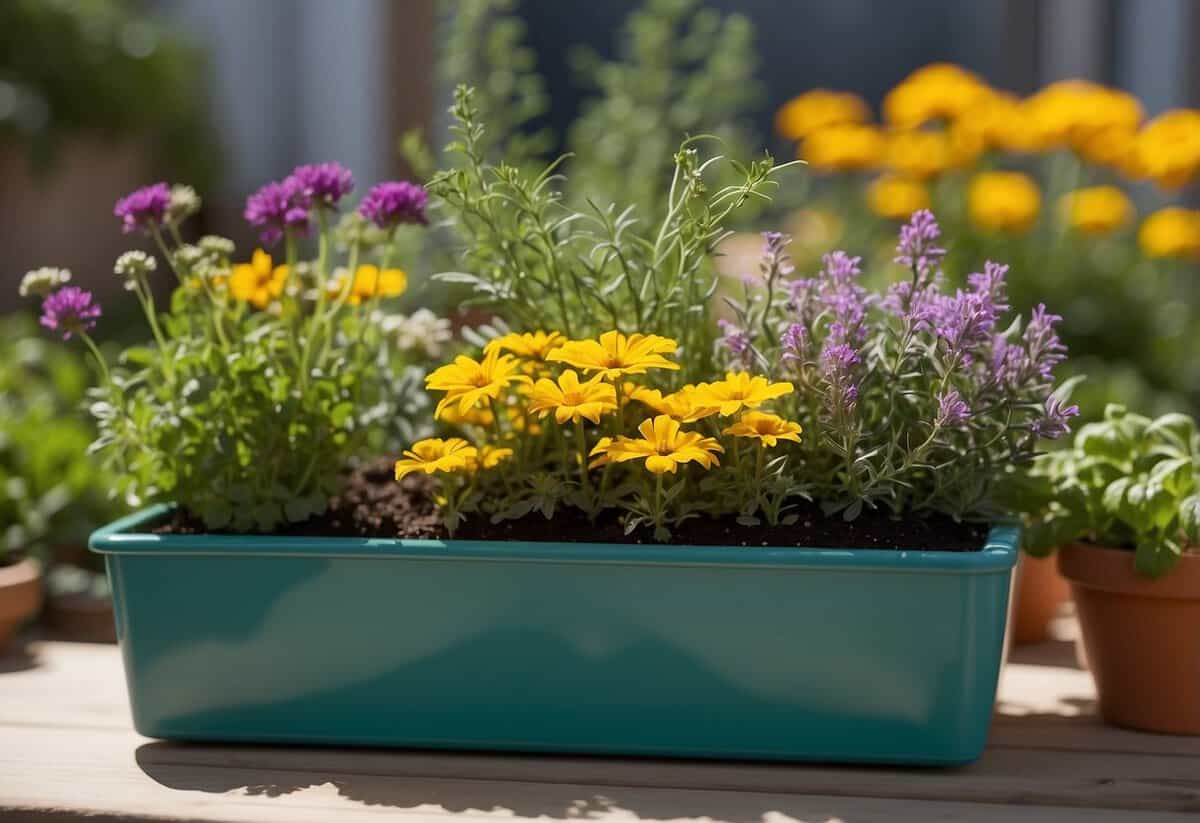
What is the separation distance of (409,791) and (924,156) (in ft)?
5.68

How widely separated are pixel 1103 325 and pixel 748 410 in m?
1.77

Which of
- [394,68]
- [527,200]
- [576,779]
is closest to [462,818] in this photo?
[576,779]

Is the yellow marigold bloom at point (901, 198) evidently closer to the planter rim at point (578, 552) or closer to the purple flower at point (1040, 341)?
the purple flower at point (1040, 341)

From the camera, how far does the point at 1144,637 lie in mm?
966

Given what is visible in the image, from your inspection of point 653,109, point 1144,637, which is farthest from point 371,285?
point 653,109

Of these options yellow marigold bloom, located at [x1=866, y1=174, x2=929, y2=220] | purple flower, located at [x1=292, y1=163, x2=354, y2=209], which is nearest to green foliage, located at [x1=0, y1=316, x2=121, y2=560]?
purple flower, located at [x1=292, y1=163, x2=354, y2=209]

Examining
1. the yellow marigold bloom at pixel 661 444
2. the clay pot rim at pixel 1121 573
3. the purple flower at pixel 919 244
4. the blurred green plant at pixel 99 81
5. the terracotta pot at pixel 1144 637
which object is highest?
the blurred green plant at pixel 99 81

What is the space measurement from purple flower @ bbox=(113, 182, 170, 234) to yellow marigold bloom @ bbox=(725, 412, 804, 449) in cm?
47

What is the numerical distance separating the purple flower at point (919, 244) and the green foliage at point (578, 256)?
11 cm

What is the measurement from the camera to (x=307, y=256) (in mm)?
2617

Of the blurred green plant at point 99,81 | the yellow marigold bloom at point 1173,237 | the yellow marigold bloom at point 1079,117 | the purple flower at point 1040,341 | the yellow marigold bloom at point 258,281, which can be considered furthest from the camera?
the blurred green plant at point 99,81

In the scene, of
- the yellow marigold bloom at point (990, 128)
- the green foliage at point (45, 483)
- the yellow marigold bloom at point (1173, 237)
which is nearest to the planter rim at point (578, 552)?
the green foliage at point (45, 483)

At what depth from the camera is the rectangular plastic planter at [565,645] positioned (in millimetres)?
870

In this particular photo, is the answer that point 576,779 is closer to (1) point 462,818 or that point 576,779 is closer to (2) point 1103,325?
(1) point 462,818
